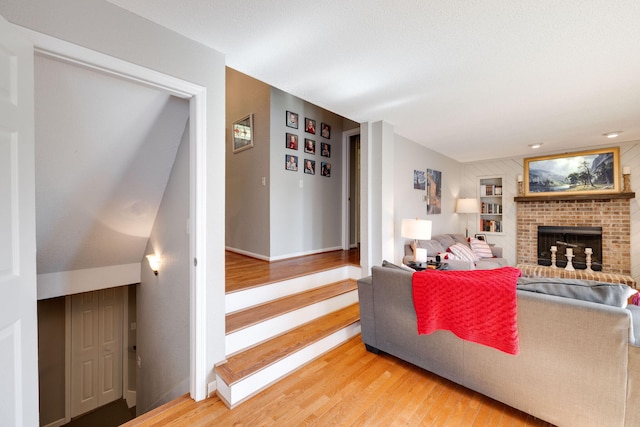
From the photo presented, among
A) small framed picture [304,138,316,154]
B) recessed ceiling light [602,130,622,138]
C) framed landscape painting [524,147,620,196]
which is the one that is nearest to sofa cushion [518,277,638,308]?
small framed picture [304,138,316,154]

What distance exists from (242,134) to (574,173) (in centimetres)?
572

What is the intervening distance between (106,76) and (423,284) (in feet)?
7.64

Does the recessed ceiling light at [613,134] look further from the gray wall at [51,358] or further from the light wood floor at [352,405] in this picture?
the gray wall at [51,358]

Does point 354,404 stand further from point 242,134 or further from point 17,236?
point 242,134

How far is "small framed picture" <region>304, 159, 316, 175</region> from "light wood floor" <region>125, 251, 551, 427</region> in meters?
2.71

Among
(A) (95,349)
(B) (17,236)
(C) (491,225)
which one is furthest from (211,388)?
(C) (491,225)

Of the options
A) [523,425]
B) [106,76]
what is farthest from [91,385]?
[523,425]

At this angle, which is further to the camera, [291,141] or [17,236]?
[291,141]

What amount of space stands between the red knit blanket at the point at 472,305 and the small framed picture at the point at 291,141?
8.89ft

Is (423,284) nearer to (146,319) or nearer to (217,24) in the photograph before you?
(217,24)

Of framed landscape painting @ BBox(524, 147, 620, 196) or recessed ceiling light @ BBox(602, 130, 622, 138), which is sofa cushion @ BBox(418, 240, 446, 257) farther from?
recessed ceiling light @ BBox(602, 130, 622, 138)

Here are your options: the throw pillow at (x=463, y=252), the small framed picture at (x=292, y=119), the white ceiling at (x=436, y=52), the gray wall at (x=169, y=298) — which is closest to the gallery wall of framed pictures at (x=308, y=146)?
the small framed picture at (x=292, y=119)

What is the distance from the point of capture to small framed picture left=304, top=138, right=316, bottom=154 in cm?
411

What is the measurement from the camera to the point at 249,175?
403 centimetres
